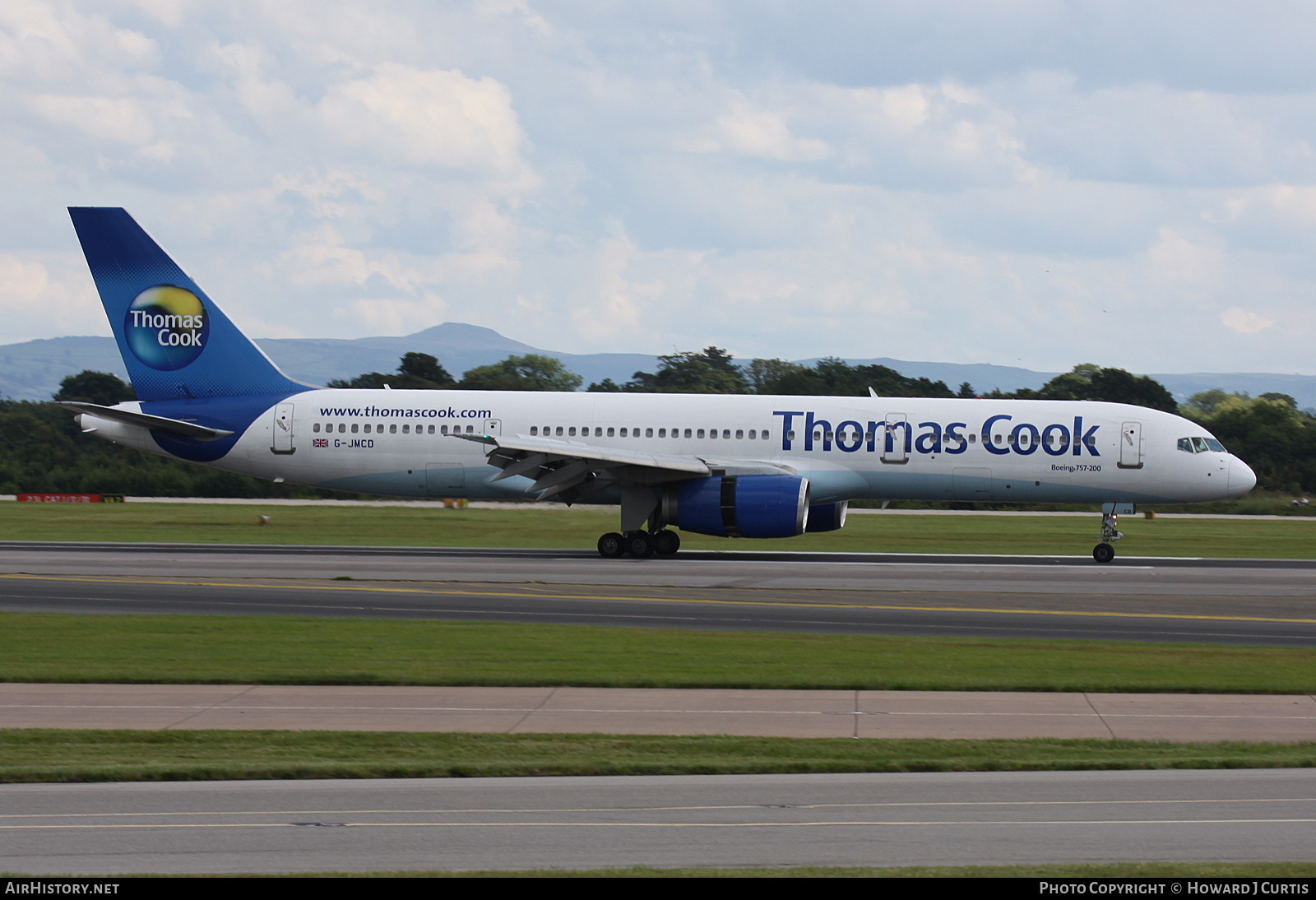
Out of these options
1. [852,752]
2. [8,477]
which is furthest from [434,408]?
[8,477]

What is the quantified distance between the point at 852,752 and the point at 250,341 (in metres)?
27.4

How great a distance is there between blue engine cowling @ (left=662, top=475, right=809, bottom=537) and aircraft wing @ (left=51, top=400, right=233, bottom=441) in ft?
41.7

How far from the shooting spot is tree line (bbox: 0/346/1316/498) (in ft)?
184

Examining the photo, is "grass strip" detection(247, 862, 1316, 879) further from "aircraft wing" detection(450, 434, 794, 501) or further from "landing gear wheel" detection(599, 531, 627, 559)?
"landing gear wheel" detection(599, 531, 627, 559)

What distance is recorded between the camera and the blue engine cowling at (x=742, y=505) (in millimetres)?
30266

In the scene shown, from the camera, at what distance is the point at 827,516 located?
3306cm

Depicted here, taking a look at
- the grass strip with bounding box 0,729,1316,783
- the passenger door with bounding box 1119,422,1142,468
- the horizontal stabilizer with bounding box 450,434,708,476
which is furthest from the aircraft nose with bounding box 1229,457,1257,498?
the grass strip with bounding box 0,729,1316,783

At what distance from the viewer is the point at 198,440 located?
111 ft

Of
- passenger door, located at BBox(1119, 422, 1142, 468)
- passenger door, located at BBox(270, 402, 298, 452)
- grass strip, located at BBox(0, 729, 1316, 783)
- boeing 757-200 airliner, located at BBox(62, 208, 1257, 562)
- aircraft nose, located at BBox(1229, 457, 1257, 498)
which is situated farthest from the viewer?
passenger door, located at BBox(270, 402, 298, 452)

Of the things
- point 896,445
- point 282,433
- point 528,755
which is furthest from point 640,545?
point 528,755

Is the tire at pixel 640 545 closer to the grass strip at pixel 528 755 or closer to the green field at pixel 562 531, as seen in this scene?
the green field at pixel 562 531

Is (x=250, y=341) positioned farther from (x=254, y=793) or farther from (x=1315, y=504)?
(x=1315, y=504)

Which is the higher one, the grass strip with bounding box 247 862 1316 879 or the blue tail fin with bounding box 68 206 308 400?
the blue tail fin with bounding box 68 206 308 400

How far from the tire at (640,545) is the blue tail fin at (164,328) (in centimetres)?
1112
